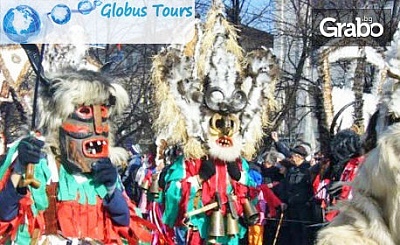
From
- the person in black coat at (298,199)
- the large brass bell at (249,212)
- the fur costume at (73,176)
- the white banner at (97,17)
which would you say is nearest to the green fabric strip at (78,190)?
the fur costume at (73,176)

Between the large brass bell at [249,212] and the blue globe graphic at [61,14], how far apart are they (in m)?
7.90

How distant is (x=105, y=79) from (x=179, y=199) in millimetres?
1922

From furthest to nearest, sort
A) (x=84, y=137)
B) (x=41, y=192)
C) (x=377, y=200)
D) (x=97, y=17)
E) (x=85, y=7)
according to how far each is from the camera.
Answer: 1. (x=97, y=17)
2. (x=85, y=7)
3. (x=84, y=137)
4. (x=41, y=192)
5. (x=377, y=200)

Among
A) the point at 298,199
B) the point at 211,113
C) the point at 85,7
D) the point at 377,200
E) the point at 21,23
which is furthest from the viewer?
the point at 85,7

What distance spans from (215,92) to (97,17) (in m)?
7.97

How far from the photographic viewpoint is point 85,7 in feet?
49.1

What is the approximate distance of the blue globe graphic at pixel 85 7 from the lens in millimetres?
14869

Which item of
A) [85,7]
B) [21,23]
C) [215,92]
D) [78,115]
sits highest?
[85,7]

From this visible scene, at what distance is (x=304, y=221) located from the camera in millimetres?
9172

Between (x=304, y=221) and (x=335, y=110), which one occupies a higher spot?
(x=335, y=110)

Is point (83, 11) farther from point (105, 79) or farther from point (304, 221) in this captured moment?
point (105, 79)

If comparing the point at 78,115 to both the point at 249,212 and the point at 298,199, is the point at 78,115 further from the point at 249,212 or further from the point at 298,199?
the point at 298,199

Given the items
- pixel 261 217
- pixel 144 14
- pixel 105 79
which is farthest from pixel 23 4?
pixel 105 79

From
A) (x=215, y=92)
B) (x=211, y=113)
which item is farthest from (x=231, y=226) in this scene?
(x=215, y=92)
